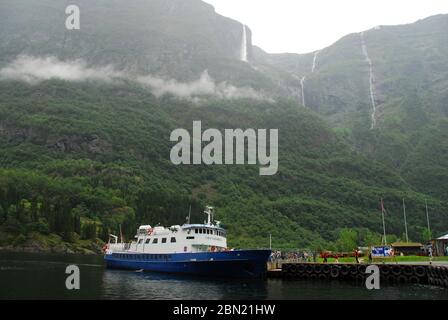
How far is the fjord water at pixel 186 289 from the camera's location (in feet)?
148

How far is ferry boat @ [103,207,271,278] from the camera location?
6300 centimetres

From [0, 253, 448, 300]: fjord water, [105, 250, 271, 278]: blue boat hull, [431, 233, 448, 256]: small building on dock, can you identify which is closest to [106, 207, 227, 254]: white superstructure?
[105, 250, 271, 278]: blue boat hull

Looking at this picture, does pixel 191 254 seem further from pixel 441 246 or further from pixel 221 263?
pixel 441 246

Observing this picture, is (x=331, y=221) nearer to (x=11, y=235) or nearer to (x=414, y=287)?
(x=11, y=235)

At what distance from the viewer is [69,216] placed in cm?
15688

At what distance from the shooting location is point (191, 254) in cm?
6650

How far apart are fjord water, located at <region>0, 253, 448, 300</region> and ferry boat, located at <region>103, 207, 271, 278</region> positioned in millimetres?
2343

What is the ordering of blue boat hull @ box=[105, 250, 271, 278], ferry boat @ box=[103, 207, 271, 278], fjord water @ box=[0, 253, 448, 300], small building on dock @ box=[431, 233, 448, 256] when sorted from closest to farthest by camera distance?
1. fjord water @ box=[0, 253, 448, 300]
2. blue boat hull @ box=[105, 250, 271, 278]
3. ferry boat @ box=[103, 207, 271, 278]
4. small building on dock @ box=[431, 233, 448, 256]

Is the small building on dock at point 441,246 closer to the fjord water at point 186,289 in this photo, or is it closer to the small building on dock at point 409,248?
the small building on dock at point 409,248

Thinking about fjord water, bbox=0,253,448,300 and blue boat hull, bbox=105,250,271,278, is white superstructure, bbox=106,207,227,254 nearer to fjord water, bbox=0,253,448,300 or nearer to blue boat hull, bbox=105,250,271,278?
blue boat hull, bbox=105,250,271,278

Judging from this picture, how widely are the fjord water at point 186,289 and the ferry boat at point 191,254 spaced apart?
92.3 inches

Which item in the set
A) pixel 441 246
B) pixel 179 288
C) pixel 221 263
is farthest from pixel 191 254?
pixel 441 246

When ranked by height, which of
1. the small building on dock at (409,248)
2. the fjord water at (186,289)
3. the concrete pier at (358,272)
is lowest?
the fjord water at (186,289)

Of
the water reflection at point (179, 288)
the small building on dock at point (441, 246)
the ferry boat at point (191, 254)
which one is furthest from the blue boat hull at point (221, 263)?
the small building on dock at point (441, 246)
